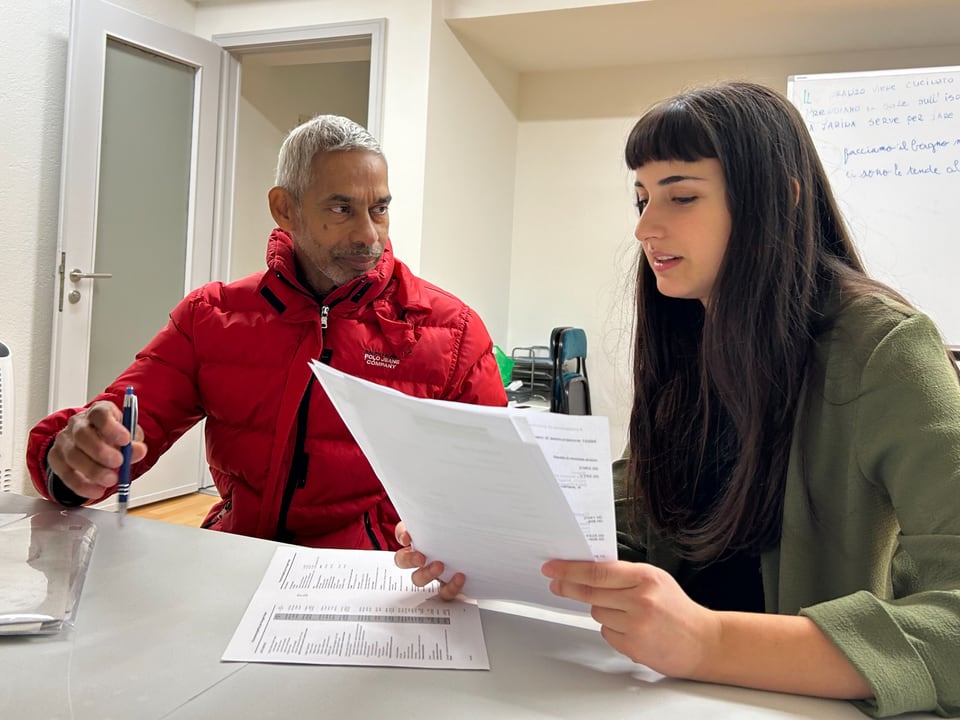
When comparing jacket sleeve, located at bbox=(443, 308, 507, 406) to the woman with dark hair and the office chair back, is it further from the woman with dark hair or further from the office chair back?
the office chair back

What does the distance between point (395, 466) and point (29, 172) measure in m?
2.92

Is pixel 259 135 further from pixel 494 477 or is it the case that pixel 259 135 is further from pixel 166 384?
pixel 494 477

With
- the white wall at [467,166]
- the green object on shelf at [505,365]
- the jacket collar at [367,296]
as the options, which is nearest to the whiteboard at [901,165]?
the white wall at [467,166]

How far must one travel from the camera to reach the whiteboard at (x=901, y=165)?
113 inches

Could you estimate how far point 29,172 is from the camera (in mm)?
2979

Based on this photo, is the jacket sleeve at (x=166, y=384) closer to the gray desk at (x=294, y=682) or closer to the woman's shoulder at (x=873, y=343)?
the gray desk at (x=294, y=682)

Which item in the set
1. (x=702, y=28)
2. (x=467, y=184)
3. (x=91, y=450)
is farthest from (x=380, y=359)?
(x=702, y=28)

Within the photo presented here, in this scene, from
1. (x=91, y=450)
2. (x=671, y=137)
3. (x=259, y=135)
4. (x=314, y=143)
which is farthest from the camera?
(x=259, y=135)

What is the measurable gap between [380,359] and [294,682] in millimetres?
829

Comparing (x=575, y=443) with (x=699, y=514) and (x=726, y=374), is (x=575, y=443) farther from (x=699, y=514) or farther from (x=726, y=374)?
(x=699, y=514)

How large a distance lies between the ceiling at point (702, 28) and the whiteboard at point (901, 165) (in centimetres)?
35

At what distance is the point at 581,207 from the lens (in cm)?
418

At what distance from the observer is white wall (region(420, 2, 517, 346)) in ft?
11.1

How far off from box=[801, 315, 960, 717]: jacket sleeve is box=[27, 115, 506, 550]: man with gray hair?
33.0 inches
